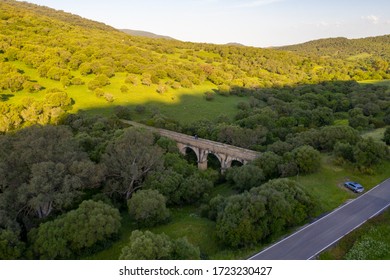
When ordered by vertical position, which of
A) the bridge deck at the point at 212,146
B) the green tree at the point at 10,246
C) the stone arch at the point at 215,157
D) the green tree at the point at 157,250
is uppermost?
the bridge deck at the point at 212,146

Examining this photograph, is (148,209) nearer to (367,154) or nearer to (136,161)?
(136,161)

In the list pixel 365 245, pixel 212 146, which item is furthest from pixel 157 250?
pixel 212 146

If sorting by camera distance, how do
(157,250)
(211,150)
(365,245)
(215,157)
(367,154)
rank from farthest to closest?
(215,157)
(211,150)
(367,154)
(365,245)
(157,250)

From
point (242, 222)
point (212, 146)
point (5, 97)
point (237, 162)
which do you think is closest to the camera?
point (242, 222)

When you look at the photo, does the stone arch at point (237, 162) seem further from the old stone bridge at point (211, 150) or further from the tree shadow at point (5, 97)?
the tree shadow at point (5, 97)

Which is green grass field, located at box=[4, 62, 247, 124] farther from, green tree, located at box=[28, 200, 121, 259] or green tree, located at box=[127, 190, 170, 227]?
green tree, located at box=[28, 200, 121, 259]

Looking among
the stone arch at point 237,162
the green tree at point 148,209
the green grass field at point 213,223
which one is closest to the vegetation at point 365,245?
the green grass field at point 213,223

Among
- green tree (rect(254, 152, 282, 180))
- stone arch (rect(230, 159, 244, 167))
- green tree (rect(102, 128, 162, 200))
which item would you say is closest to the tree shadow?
green tree (rect(102, 128, 162, 200))
